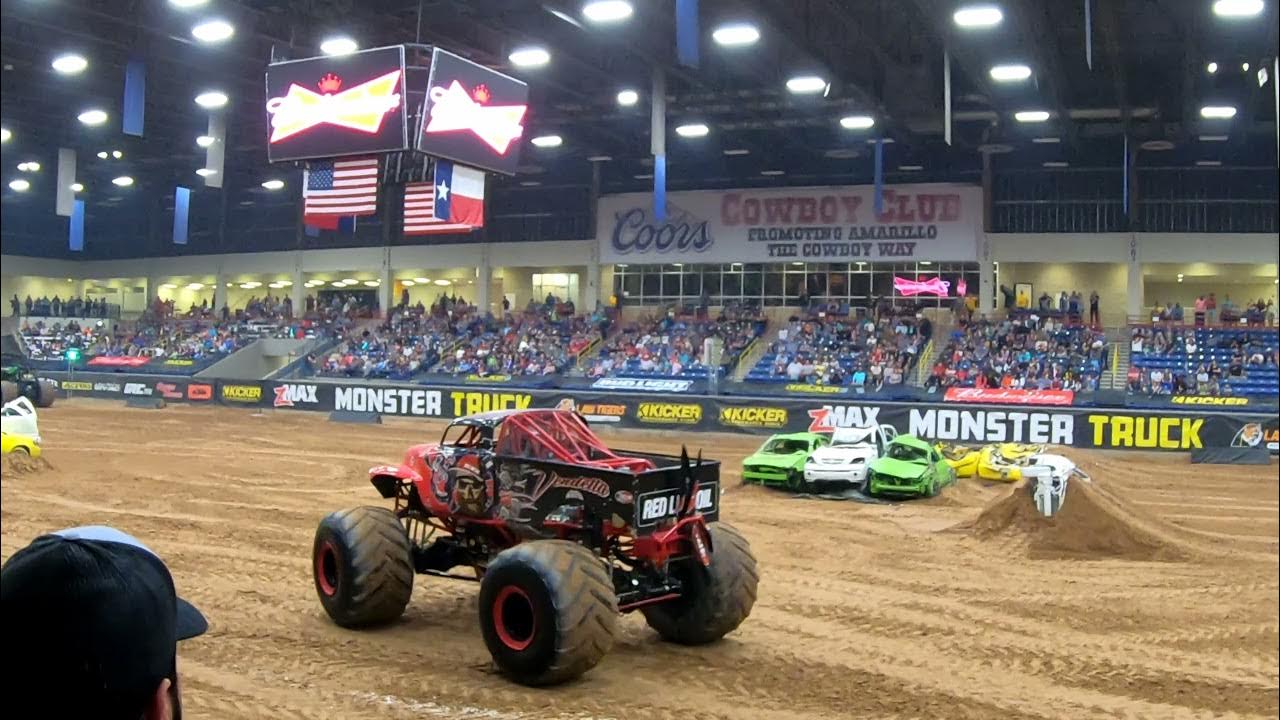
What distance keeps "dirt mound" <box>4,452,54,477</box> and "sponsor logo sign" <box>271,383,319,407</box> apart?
6.13 m

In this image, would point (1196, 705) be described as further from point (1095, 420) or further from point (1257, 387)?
point (1257, 387)

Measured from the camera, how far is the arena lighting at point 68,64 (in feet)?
15.6

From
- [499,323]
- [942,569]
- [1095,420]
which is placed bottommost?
[942,569]

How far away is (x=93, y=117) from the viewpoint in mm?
4820

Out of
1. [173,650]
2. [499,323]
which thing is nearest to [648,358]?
[499,323]

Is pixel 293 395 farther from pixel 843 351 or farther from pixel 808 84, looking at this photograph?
pixel 808 84

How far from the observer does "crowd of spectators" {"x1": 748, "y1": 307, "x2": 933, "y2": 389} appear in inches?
417

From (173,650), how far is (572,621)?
4844 millimetres

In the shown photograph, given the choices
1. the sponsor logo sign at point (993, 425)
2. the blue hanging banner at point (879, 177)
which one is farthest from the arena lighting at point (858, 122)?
the sponsor logo sign at point (993, 425)

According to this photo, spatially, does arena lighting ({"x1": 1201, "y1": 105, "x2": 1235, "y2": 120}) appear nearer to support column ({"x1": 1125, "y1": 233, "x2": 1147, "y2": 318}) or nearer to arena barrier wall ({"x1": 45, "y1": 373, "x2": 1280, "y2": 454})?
support column ({"x1": 1125, "y1": 233, "x2": 1147, "y2": 318})

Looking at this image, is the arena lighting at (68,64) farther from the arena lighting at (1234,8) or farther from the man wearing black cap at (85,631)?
the arena lighting at (1234,8)

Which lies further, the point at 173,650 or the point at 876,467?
the point at 876,467

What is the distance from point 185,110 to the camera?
5.32 metres

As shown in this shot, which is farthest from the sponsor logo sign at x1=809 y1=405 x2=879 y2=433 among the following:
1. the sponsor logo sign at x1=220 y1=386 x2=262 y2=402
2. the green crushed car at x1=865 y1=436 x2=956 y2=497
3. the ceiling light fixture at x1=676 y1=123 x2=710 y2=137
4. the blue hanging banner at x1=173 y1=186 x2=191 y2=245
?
the blue hanging banner at x1=173 y1=186 x2=191 y2=245
